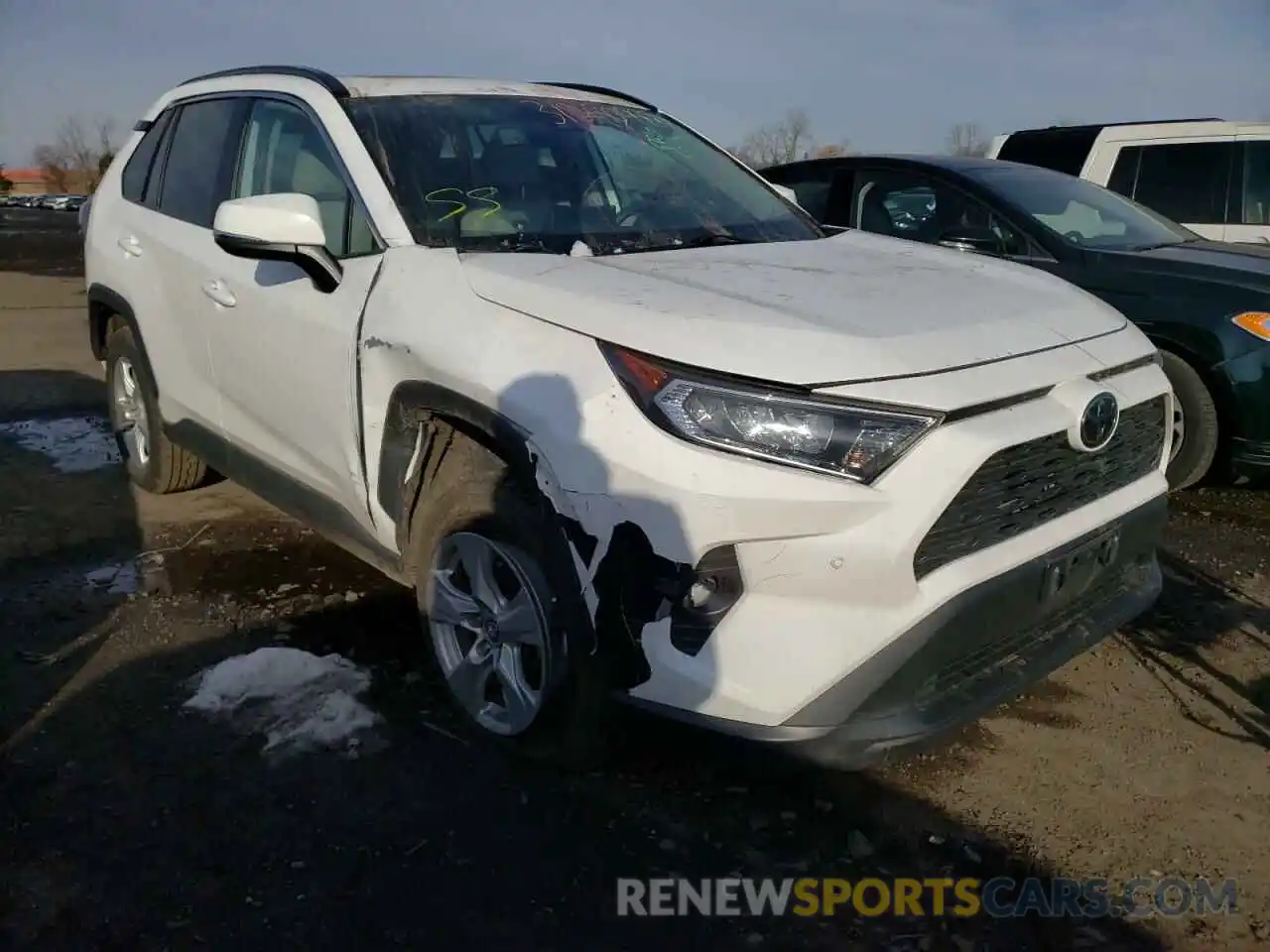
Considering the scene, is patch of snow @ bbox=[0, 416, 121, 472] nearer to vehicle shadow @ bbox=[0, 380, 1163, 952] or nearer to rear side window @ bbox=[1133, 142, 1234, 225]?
vehicle shadow @ bbox=[0, 380, 1163, 952]

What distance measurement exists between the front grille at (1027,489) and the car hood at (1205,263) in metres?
2.57

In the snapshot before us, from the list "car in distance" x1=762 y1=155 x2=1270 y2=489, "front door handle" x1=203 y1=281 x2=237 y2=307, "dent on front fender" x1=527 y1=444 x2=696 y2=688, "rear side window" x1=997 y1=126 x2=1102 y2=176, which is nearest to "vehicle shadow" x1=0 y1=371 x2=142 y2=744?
"front door handle" x1=203 y1=281 x2=237 y2=307

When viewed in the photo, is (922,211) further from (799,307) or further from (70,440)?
(70,440)

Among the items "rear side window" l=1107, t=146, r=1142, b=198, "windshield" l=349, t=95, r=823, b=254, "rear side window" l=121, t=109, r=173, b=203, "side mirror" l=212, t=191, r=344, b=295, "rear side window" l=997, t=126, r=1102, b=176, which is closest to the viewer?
"side mirror" l=212, t=191, r=344, b=295

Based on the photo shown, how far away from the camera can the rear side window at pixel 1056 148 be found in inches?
313

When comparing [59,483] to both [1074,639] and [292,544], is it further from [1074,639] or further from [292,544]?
[1074,639]

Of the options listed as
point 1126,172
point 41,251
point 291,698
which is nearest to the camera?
point 291,698

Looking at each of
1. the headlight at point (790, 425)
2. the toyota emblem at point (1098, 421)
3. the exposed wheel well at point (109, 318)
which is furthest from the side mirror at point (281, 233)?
the toyota emblem at point (1098, 421)

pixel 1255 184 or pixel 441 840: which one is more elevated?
pixel 1255 184

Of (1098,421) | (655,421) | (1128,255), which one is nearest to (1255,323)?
(1128,255)

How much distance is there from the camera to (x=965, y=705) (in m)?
2.49

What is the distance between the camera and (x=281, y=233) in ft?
9.89

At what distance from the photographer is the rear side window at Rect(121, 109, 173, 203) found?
470 cm

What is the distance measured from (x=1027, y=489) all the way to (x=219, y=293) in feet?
9.13
